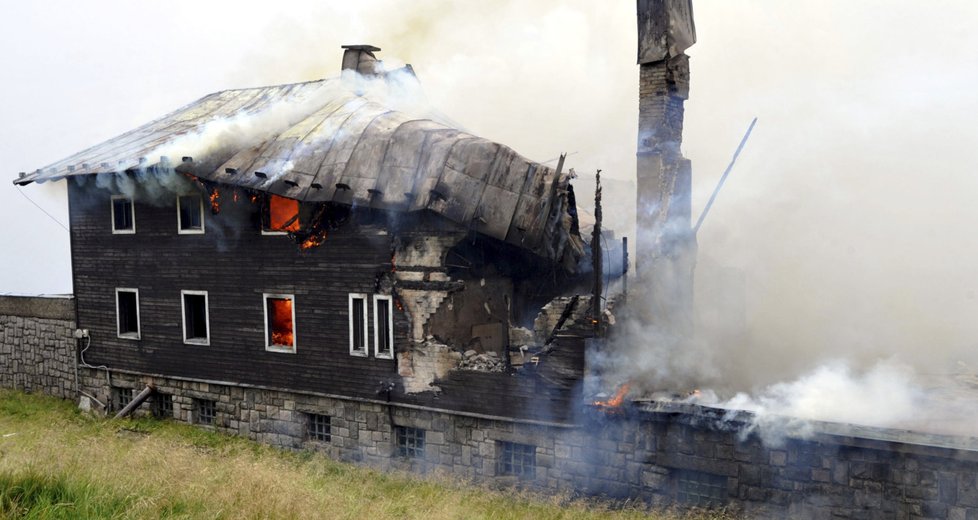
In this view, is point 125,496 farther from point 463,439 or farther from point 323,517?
point 463,439

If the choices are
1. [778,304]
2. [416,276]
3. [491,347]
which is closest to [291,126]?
[416,276]

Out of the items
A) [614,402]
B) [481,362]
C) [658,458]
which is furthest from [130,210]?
[658,458]

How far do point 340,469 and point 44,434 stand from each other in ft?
25.1

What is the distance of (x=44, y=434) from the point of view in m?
18.4

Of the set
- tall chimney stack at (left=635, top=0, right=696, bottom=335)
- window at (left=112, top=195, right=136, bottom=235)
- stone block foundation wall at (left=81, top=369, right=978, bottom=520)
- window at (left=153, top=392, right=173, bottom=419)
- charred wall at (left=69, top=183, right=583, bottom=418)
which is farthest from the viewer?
window at (left=112, top=195, right=136, bottom=235)

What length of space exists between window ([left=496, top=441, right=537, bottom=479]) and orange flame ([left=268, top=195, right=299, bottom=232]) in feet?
25.2

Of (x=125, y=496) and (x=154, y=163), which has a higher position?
(x=154, y=163)

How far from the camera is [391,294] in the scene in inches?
683

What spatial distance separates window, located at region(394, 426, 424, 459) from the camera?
17141mm

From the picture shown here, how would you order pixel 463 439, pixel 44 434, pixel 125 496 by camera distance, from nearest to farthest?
pixel 125 496
pixel 463 439
pixel 44 434

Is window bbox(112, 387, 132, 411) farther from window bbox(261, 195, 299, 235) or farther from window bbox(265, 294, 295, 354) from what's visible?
window bbox(261, 195, 299, 235)

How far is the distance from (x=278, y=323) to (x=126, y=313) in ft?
19.3

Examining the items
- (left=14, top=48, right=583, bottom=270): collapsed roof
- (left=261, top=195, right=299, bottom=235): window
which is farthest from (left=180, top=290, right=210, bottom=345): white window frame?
(left=14, top=48, right=583, bottom=270): collapsed roof

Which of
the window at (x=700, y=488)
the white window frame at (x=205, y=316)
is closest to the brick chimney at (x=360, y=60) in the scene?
the white window frame at (x=205, y=316)
